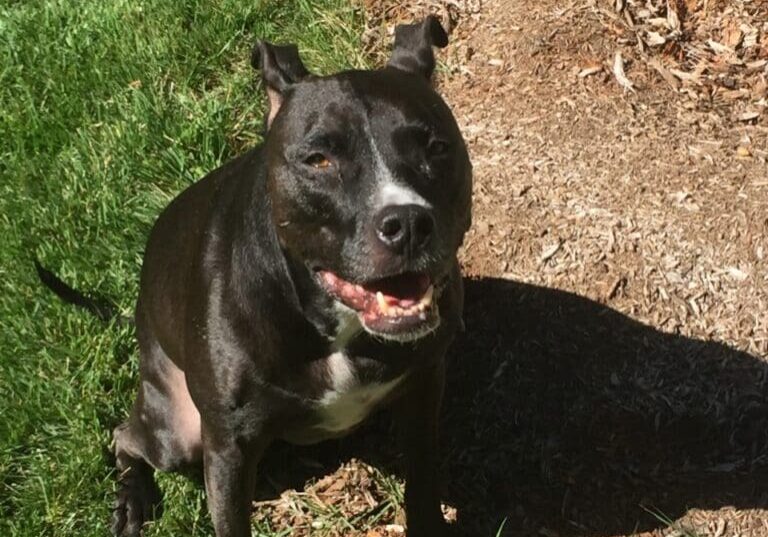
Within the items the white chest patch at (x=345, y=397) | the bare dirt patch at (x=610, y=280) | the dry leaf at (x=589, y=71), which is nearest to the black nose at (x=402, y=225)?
the white chest patch at (x=345, y=397)

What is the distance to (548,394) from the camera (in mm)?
4586

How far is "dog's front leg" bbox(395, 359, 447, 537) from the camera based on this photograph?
4016 mm

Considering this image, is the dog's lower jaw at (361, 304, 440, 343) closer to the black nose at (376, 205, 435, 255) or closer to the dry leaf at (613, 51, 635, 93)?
the black nose at (376, 205, 435, 255)

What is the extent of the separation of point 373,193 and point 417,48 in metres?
0.81

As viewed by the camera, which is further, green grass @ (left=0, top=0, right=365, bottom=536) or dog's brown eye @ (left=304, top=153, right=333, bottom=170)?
green grass @ (left=0, top=0, right=365, bottom=536)

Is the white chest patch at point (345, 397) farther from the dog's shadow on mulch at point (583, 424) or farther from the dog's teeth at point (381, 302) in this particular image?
the dog's shadow on mulch at point (583, 424)

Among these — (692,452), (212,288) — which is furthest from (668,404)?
(212,288)

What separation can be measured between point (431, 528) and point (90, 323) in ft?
5.32

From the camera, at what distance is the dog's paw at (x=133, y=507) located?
4324mm

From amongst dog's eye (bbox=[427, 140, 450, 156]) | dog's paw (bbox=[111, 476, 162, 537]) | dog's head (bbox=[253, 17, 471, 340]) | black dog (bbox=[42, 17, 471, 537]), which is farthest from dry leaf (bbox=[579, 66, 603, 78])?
dog's paw (bbox=[111, 476, 162, 537])

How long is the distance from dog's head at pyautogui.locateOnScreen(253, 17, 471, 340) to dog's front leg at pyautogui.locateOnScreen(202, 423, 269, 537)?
63 centimetres

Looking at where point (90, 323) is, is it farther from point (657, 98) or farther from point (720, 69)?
point (720, 69)

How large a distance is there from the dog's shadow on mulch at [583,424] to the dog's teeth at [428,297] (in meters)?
1.32

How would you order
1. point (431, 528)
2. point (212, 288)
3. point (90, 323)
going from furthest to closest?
1. point (90, 323)
2. point (431, 528)
3. point (212, 288)
